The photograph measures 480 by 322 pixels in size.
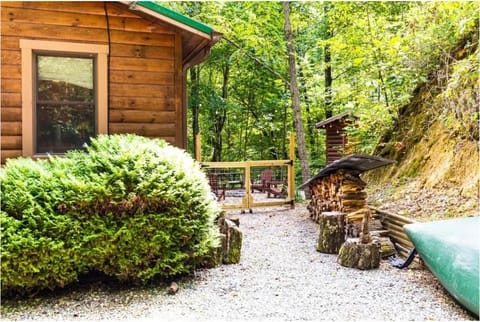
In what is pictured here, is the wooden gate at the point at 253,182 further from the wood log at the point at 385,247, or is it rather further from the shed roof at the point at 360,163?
the wood log at the point at 385,247

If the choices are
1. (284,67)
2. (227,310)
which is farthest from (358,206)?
(284,67)

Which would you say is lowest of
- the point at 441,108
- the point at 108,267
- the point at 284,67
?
the point at 108,267

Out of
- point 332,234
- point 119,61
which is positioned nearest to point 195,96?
point 119,61

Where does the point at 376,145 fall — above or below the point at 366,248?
above

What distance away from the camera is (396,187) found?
6.75 meters

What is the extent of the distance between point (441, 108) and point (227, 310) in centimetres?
518

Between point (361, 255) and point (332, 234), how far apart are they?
0.85m

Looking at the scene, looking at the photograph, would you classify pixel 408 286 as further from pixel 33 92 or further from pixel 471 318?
pixel 33 92

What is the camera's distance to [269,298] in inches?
143

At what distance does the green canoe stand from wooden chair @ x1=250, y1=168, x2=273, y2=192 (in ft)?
23.8

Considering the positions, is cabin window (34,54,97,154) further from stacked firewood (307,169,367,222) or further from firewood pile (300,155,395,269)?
stacked firewood (307,169,367,222)

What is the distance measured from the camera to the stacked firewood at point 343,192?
21.1ft

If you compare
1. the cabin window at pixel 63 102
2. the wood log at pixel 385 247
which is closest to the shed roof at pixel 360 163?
the wood log at pixel 385 247

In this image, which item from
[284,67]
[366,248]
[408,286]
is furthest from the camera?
[284,67]
